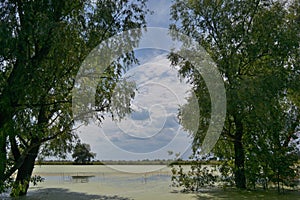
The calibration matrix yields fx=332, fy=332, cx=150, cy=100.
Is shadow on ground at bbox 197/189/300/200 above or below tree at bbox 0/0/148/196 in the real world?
below

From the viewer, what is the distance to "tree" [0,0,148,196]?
20.2ft

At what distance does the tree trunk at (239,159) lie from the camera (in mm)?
9758

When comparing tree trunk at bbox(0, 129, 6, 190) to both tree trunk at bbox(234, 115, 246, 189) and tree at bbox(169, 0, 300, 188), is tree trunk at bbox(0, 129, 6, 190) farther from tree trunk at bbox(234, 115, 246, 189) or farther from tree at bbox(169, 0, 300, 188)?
tree trunk at bbox(234, 115, 246, 189)

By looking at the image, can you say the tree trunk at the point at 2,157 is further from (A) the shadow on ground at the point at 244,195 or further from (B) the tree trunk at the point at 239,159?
(B) the tree trunk at the point at 239,159

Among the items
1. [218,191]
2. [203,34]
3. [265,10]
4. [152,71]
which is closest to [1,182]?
[152,71]

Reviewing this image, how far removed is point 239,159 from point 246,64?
284 centimetres

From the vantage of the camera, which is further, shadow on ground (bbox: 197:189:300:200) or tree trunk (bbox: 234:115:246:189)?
tree trunk (bbox: 234:115:246:189)

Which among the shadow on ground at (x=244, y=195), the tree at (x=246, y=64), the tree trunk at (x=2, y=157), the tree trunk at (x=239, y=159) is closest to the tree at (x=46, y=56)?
the tree trunk at (x=2, y=157)

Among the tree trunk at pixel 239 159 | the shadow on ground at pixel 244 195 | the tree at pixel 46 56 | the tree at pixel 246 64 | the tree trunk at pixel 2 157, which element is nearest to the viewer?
the tree at pixel 46 56

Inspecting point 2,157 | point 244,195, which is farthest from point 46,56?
point 244,195

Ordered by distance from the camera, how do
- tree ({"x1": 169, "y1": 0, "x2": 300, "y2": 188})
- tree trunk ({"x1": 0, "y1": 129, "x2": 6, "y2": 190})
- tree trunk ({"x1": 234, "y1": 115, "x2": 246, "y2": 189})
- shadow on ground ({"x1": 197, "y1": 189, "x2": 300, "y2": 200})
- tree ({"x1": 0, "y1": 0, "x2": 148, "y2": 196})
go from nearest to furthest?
1. tree ({"x1": 0, "y1": 0, "x2": 148, "y2": 196})
2. tree trunk ({"x1": 0, "y1": 129, "x2": 6, "y2": 190})
3. shadow on ground ({"x1": 197, "y1": 189, "x2": 300, "y2": 200})
4. tree ({"x1": 169, "y1": 0, "x2": 300, "y2": 188})
5. tree trunk ({"x1": 234, "y1": 115, "x2": 246, "y2": 189})

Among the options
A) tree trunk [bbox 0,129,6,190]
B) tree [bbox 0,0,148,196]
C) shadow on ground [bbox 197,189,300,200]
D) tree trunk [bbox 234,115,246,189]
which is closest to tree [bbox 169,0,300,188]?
tree trunk [bbox 234,115,246,189]

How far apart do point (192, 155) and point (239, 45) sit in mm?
3489

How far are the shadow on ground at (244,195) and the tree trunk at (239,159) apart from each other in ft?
1.13
